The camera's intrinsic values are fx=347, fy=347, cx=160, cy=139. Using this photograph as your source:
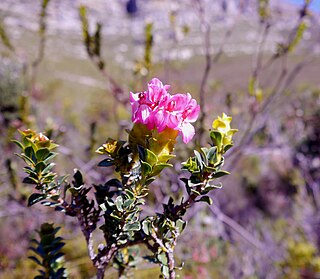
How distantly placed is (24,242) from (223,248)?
2.73 metres

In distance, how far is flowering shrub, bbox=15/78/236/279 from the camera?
2.70 ft

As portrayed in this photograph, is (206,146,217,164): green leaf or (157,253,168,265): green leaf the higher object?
(206,146,217,164): green leaf

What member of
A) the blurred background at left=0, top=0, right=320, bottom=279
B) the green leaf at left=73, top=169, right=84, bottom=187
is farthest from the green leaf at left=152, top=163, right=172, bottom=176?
the blurred background at left=0, top=0, right=320, bottom=279

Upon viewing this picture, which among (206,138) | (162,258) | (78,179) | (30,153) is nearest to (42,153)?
(30,153)

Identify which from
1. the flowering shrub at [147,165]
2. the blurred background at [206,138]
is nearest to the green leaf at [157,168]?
the flowering shrub at [147,165]

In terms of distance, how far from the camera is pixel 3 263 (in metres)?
2.92

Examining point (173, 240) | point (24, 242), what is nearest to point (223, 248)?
point (24, 242)

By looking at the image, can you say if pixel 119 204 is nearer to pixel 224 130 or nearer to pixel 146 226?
pixel 146 226

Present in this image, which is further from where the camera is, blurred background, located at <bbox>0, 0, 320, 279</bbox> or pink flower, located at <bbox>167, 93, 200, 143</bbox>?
blurred background, located at <bbox>0, 0, 320, 279</bbox>

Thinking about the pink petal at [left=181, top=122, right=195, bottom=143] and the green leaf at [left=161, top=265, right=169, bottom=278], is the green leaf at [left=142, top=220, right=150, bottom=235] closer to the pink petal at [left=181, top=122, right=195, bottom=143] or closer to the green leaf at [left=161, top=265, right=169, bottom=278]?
the green leaf at [left=161, top=265, right=169, bottom=278]

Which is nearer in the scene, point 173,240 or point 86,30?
point 173,240

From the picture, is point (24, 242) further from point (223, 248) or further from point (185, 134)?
point (185, 134)

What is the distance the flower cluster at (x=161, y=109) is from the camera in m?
0.82

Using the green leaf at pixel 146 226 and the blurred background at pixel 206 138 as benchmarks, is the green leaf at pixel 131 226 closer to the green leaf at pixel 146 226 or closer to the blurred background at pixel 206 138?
the green leaf at pixel 146 226
